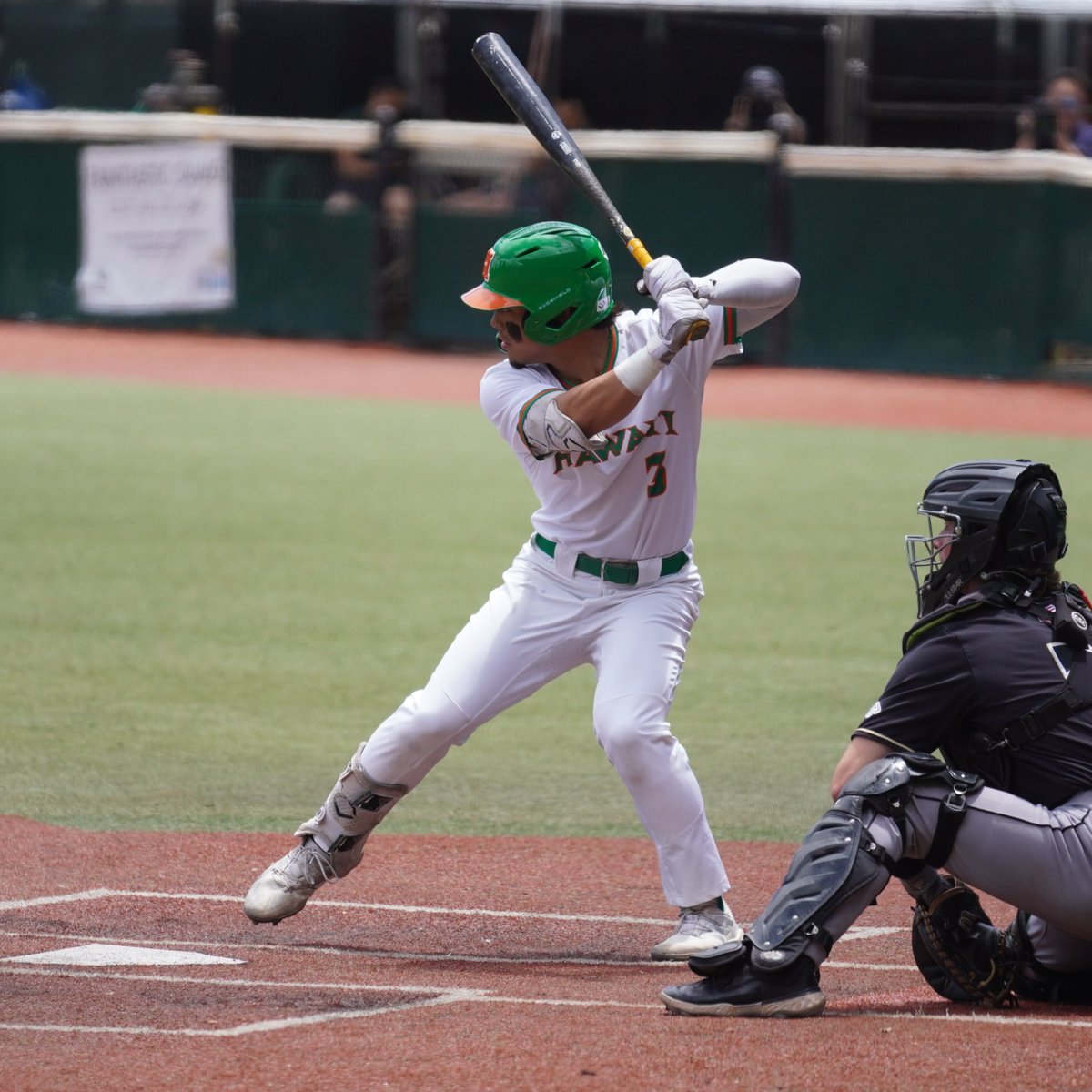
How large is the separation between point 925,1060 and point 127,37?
1867 centimetres

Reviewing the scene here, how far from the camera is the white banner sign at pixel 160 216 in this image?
1861 cm

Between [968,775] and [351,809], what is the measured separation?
5.50 ft

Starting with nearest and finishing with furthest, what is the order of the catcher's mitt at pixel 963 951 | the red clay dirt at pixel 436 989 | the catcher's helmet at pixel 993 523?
the red clay dirt at pixel 436 989 → the catcher's helmet at pixel 993 523 → the catcher's mitt at pixel 963 951

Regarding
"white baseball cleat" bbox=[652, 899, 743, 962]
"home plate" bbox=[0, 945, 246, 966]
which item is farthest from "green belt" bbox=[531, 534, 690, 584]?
"home plate" bbox=[0, 945, 246, 966]

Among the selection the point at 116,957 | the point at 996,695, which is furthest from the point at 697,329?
the point at 116,957

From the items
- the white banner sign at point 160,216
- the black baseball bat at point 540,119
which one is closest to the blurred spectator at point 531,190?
the white banner sign at point 160,216

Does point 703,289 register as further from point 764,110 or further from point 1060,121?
point 764,110

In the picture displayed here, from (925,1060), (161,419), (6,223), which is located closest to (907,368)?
(161,419)

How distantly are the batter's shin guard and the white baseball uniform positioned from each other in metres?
0.04

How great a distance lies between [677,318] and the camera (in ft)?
15.0

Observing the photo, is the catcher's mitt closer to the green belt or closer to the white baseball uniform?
the white baseball uniform

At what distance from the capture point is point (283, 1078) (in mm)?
3586

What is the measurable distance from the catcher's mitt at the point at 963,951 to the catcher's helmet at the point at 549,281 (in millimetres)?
1679

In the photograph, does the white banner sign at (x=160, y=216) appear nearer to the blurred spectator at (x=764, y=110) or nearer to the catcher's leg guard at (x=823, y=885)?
the blurred spectator at (x=764, y=110)
